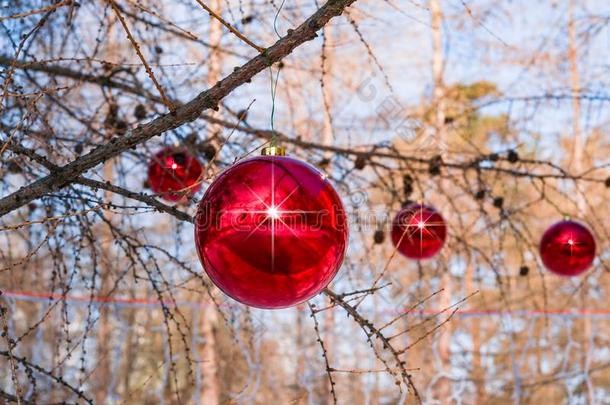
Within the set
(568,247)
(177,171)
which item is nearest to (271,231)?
(177,171)

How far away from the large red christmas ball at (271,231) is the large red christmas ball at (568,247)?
5.44ft

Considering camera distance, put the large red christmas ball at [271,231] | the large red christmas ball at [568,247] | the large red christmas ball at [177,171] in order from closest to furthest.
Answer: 1. the large red christmas ball at [271,231]
2. the large red christmas ball at [177,171]
3. the large red christmas ball at [568,247]

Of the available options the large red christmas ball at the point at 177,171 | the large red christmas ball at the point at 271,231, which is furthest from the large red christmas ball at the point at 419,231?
the large red christmas ball at the point at 271,231

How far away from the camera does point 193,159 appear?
7.63 feet

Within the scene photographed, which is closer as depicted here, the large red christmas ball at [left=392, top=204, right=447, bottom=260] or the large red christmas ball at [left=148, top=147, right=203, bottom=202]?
the large red christmas ball at [left=148, top=147, right=203, bottom=202]

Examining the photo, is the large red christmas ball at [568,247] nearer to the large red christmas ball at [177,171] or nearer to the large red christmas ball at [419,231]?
the large red christmas ball at [419,231]

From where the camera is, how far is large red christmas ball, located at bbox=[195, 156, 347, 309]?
3.75ft

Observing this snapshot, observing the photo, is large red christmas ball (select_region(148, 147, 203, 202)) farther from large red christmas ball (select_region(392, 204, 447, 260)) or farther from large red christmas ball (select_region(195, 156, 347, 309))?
large red christmas ball (select_region(195, 156, 347, 309))

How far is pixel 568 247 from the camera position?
8.52ft

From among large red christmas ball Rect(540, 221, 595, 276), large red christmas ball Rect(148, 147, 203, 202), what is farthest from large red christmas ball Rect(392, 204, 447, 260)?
large red christmas ball Rect(148, 147, 203, 202)

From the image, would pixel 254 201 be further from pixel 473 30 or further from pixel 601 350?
pixel 601 350

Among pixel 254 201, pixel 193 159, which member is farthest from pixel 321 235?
pixel 193 159

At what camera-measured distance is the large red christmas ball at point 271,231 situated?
114 cm

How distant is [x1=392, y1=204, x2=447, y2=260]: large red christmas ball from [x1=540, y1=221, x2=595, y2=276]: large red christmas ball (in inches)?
17.0
